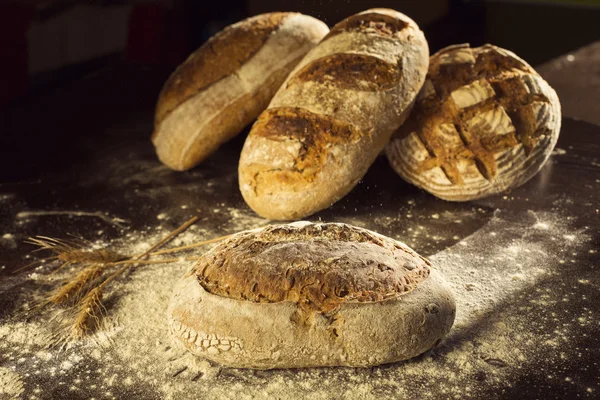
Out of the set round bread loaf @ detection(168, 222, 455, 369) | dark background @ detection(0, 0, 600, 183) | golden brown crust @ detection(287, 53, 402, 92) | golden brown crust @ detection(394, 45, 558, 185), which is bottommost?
dark background @ detection(0, 0, 600, 183)

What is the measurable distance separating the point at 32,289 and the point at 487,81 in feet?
5.80

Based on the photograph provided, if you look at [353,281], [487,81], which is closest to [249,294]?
[353,281]

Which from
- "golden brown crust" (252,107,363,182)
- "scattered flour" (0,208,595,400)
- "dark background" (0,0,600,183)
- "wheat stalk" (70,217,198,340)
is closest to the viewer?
"scattered flour" (0,208,595,400)

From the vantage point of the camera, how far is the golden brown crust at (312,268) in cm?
175

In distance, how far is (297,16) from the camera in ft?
10.2

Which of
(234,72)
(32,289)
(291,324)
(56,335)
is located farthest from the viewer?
(234,72)

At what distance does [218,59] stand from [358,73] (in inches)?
28.7

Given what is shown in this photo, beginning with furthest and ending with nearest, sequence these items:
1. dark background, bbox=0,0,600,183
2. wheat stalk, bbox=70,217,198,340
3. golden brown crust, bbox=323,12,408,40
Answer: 1. dark background, bbox=0,0,600,183
2. golden brown crust, bbox=323,12,408,40
3. wheat stalk, bbox=70,217,198,340

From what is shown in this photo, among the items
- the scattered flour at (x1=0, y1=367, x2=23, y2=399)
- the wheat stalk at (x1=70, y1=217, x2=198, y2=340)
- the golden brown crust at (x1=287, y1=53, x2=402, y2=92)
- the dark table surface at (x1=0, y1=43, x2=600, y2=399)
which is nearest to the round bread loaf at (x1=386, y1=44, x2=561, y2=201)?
the dark table surface at (x1=0, y1=43, x2=600, y2=399)

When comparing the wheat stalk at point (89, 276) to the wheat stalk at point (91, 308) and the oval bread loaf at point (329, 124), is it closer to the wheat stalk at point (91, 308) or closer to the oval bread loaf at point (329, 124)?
the wheat stalk at point (91, 308)

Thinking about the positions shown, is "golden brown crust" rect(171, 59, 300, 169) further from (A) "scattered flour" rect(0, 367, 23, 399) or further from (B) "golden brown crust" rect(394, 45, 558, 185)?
(A) "scattered flour" rect(0, 367, 23, 399)

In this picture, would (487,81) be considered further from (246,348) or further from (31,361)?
(31,361)

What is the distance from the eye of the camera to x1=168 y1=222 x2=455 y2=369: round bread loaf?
171 centimetres

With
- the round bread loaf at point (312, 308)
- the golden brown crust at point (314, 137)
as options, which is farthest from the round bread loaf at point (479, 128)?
the round bread loaf at point (312, 308)
